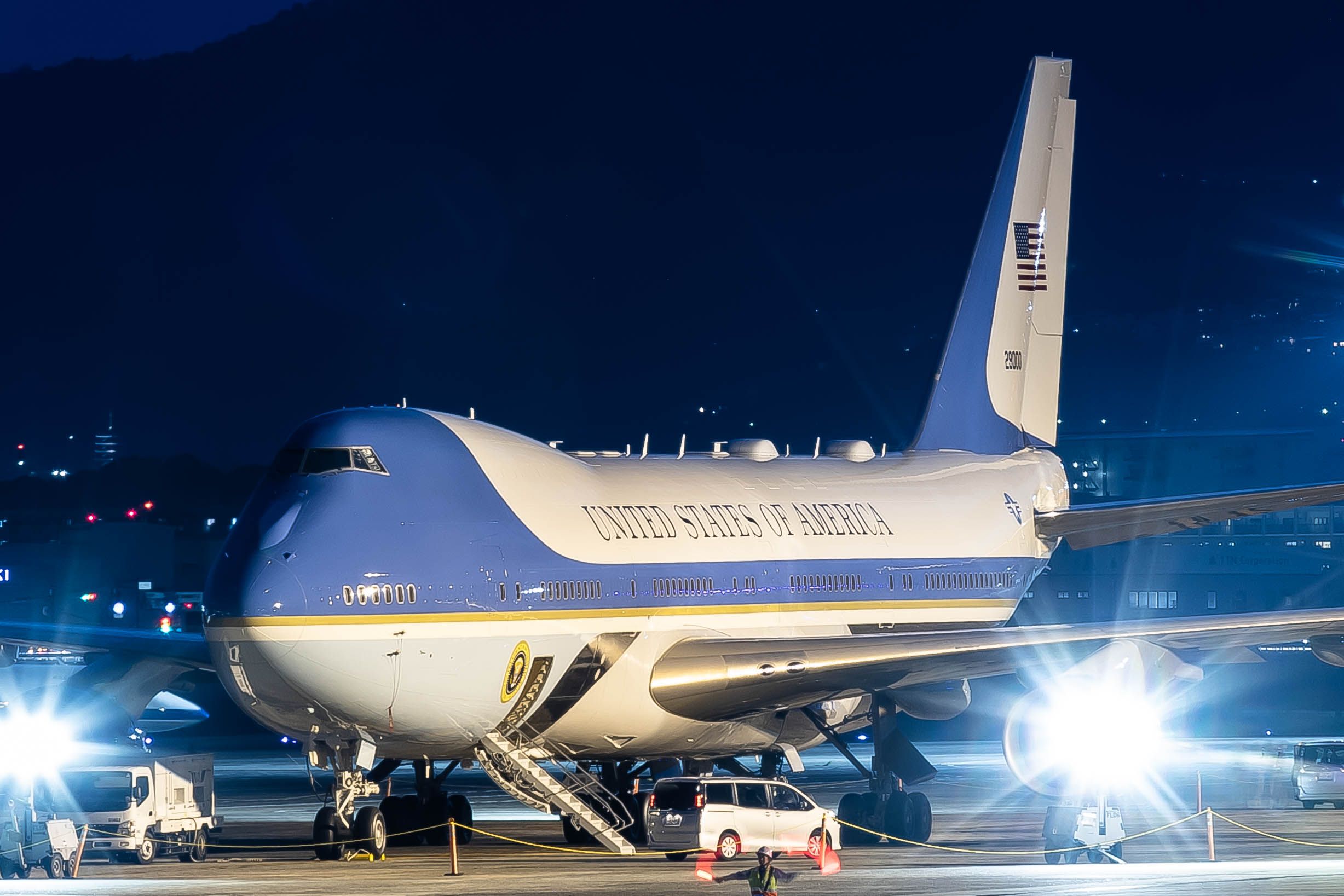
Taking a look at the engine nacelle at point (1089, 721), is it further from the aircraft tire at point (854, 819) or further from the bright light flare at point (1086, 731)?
the aircraft tire at point (854, 819)

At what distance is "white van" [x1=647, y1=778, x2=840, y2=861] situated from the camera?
27109mm

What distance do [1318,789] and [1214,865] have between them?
15572mm

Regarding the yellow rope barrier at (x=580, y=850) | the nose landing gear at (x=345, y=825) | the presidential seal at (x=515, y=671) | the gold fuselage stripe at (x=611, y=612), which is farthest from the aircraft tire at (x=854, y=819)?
the nose landing gear at (x=345, y=825)

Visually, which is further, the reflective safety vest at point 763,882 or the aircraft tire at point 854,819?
the aircraft tire at point 854,819

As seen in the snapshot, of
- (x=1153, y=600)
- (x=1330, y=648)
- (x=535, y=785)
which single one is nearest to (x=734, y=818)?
(x=535, y=785)

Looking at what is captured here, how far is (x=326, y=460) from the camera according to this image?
25484 mm

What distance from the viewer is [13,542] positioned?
11031 centimetres

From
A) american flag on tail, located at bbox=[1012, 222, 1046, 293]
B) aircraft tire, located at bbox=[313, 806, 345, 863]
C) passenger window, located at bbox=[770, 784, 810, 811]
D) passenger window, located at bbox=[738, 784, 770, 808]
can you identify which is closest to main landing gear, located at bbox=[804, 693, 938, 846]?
passenger window, located at bbox=[770, 784, 810, 811]

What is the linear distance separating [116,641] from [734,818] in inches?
470

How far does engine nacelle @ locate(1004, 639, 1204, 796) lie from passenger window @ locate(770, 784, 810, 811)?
10.9 feet

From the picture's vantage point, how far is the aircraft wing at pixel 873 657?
1118 inches

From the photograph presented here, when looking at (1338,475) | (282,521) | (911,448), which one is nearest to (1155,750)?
(911,448)

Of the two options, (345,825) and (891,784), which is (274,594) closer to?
(345,825)

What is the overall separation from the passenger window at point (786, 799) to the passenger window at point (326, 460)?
27.3 ft
